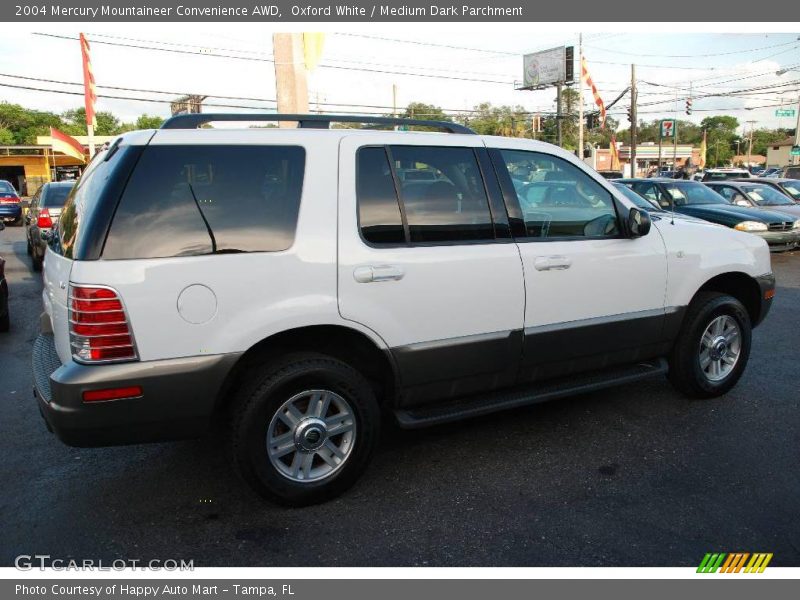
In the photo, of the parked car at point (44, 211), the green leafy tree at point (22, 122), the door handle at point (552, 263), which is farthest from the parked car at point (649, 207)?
the green leafy tree at point (22, 122)

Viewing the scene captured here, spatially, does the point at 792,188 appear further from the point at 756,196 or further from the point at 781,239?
the point at 781,239

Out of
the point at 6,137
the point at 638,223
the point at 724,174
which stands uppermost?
the point at 6,137

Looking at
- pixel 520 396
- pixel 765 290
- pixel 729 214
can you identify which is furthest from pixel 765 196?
pixel 520 396

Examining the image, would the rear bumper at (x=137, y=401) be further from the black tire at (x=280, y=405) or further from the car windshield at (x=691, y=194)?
the car windshield at (x=691, y=194)

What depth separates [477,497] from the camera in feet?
11.1

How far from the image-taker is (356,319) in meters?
3.25

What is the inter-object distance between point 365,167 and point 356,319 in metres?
0.82

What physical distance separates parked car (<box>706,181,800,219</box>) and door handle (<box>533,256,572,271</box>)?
12.1 m

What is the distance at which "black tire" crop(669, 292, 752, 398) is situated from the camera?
14.9ft

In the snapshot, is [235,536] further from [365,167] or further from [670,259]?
[670,259]

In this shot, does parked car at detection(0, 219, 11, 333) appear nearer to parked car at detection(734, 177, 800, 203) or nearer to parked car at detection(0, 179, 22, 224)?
parked car at detection(734, 177, 800, 203)

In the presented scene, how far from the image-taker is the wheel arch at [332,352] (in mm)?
3162

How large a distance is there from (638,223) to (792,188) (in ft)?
52.3

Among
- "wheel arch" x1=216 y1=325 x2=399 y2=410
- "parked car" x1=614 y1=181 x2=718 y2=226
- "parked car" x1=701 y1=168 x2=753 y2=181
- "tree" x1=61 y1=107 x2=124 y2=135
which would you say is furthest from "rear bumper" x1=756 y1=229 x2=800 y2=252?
"tree" x1=61 y1=107 x2=124 y2=135
